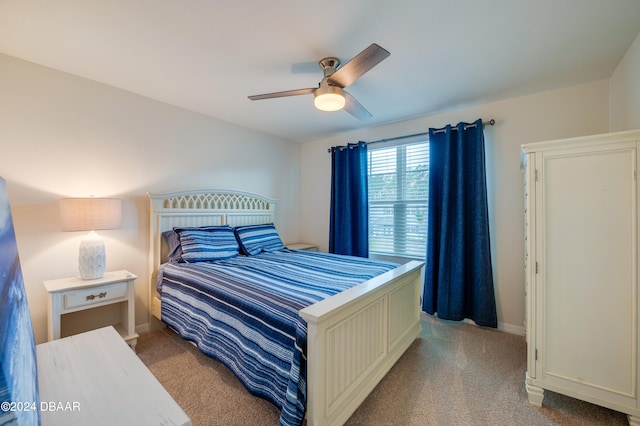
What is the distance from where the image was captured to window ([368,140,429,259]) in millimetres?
3350

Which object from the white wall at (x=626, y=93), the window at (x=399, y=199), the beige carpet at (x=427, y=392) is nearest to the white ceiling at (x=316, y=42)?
the white wall at (x=626, y=93)

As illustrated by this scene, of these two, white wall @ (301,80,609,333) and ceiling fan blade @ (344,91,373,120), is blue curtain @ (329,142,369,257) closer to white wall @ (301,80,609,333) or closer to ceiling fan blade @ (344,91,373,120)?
white wall @ (301,80,609,333)

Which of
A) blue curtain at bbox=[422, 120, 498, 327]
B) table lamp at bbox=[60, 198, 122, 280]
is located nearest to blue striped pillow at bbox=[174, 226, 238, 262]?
table lamp at bbox=[60, 198, 122, 280]

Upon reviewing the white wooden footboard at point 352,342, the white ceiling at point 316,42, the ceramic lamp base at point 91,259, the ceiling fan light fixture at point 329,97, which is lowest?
the white wooden footboard at point 352,342

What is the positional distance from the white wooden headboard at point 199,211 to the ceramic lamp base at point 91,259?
20.0 inches

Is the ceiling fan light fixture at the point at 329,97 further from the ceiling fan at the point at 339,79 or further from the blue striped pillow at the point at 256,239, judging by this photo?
the blue striped pillow at the point at 256,239

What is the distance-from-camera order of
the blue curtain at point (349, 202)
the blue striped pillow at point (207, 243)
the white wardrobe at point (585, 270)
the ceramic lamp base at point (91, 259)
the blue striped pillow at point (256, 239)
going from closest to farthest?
the white wardrobe at point (585, 270) → the ceramic lamp base at point (91, 259) → the blue striped pillow at point (207, 243) → the blue striped pillow at point (256, 239) → the blue curtain at point (349, 202)

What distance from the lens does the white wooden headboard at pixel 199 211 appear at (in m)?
2.71

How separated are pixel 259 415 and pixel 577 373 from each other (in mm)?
1943

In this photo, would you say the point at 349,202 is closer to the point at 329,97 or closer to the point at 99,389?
the point at 329,97

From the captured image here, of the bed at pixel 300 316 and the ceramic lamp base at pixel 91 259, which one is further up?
the ceramic lamp base at pixel 91 259

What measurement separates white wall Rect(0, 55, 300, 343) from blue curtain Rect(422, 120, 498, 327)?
2.65 meters

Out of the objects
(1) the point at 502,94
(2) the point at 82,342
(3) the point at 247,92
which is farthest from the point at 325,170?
(2) the point at 82,342

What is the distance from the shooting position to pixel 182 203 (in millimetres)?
3016
